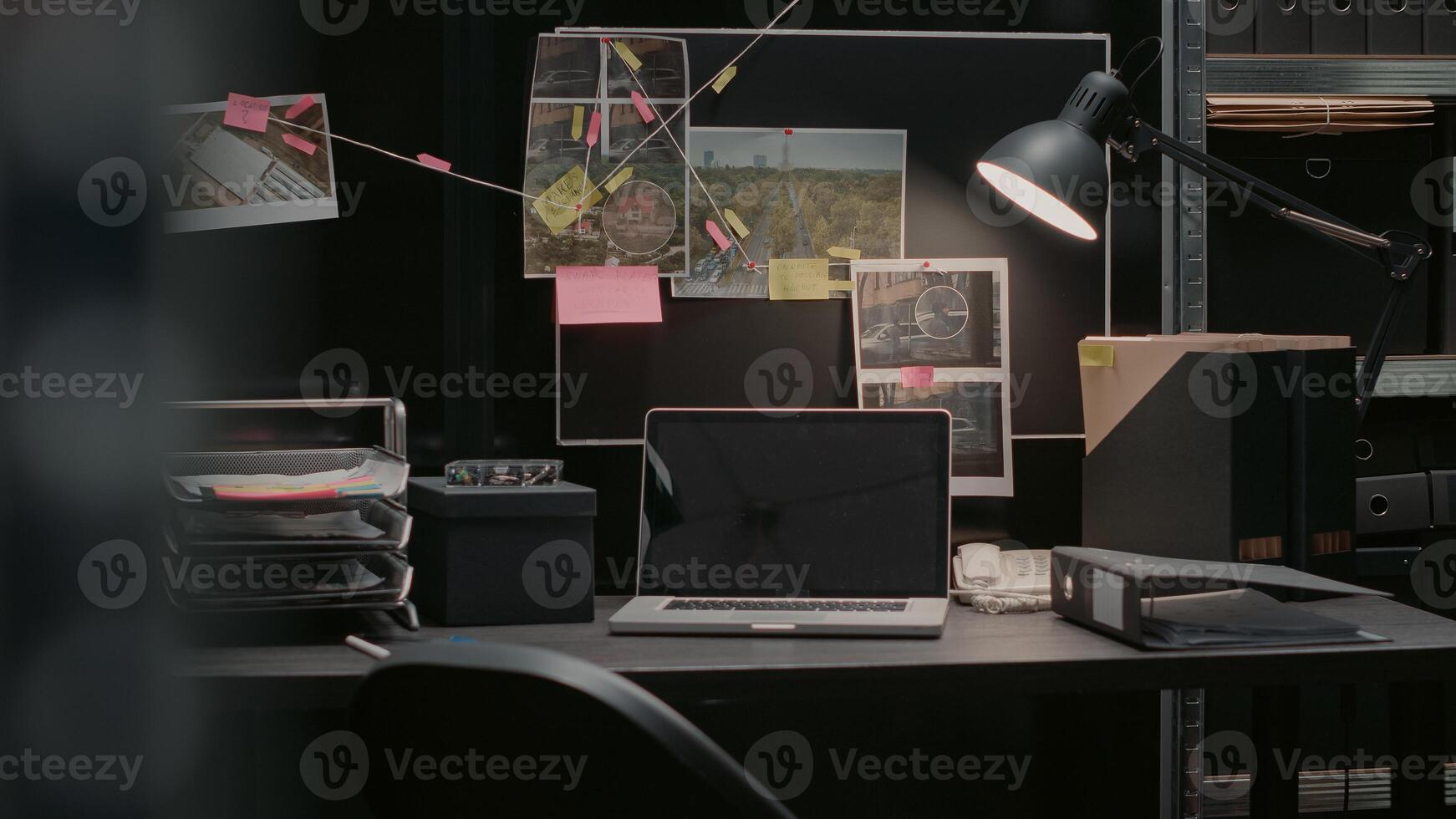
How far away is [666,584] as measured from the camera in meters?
1.40

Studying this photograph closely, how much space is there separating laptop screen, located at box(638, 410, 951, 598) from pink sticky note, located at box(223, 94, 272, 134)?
0.67 m

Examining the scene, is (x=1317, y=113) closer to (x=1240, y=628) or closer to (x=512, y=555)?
(x=1240, y=628)

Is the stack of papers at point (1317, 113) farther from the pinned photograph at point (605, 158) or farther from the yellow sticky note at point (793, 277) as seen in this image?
the pinned photograph at point (605, 158)

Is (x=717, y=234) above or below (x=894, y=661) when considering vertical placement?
above

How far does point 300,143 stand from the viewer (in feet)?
5.01

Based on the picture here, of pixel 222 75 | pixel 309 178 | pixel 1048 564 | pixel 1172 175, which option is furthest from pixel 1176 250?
pixel 222 75

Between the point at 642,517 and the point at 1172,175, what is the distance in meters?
0.94

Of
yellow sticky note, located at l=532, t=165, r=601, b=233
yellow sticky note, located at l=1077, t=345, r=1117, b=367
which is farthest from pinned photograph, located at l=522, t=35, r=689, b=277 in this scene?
yellow sticky note, located at l=1077, t=345, r=1117, b=367

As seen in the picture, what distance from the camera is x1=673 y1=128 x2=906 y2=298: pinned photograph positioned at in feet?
5.21

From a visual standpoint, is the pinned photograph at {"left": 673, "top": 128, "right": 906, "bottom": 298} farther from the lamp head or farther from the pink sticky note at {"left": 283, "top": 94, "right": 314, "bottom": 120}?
the pink sticky note at {"left": 283, "top": 94, "right": 314, "bottom": 120}

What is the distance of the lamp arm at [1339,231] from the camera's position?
4.58ft

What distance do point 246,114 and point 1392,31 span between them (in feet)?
5.14

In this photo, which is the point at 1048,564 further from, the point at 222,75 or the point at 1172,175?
the point at 222,75

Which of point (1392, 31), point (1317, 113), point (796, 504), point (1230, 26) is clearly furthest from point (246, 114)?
point (1392, 31)
